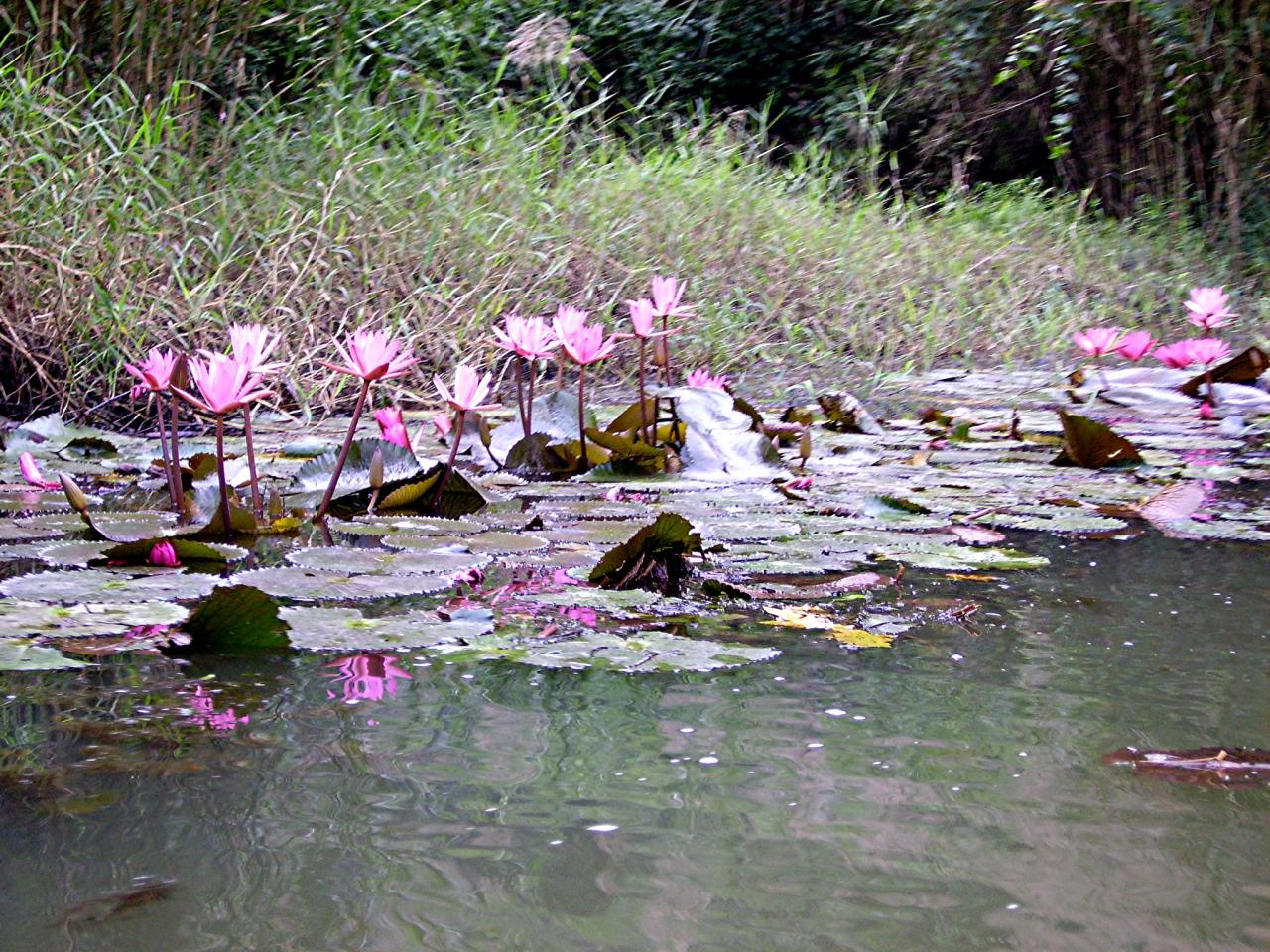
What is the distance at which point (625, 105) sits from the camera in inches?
239

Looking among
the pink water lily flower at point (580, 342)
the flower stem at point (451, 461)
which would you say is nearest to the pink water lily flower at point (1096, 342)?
the pink water lily flower at point (580, 342)

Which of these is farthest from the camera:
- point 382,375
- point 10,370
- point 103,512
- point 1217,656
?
point 10,370

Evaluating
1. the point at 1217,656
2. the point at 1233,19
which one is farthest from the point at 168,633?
the point at 1233,19

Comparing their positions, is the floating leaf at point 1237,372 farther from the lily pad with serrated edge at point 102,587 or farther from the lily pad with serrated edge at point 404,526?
the lily pad with serrated edge at point 102,587

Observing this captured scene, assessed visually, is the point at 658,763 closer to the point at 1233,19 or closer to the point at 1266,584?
the point at 1266,584

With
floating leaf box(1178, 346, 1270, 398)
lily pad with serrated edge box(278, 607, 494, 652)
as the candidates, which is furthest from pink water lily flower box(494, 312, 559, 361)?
floating leaf box(1178, 346, 1270, 398)

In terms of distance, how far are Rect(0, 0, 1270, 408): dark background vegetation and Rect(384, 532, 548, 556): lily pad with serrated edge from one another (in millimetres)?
1548

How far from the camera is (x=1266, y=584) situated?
44.9 inches

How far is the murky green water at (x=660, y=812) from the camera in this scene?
1.64 feet

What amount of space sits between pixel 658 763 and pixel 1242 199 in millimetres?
6592

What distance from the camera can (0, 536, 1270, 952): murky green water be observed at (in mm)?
A: 499

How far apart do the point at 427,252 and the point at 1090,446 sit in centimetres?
184

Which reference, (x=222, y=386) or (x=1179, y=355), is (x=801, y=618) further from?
(x=1179, y=355)

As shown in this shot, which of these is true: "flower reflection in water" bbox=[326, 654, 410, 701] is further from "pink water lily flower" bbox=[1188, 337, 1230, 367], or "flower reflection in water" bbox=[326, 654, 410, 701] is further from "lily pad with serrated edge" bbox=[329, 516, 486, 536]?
"pink water lily flower" bbox=[1188, 337, 1230, 367]
